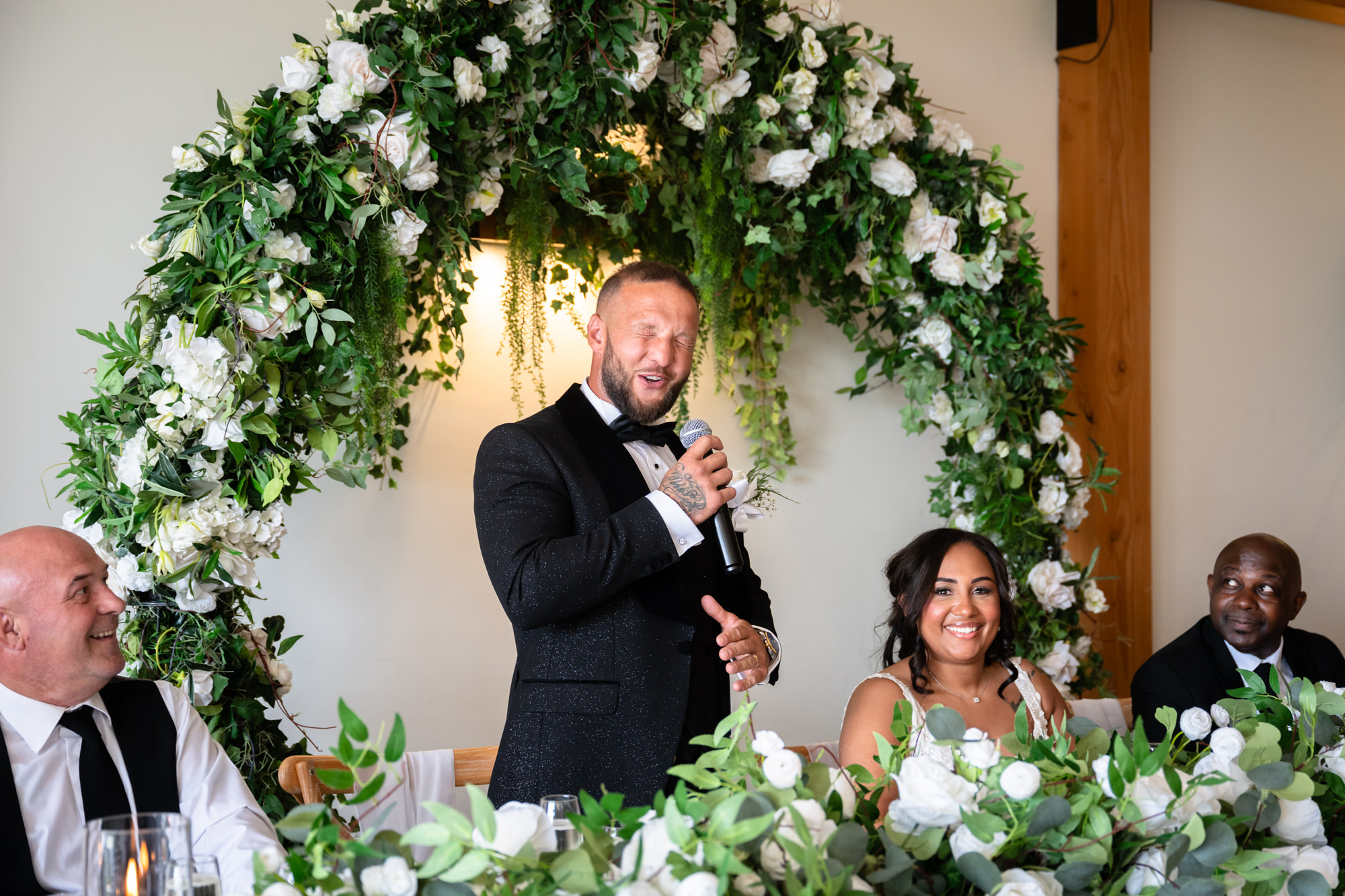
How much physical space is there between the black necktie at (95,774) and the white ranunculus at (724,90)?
6.30 ft

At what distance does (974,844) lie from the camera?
1.04m

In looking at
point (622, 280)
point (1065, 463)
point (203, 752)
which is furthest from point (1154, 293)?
point (203, 752)

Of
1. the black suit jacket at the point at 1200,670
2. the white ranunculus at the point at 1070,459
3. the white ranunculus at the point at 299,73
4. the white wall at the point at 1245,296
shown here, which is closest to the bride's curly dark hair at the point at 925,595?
the black suit jacket at the point at 1200,670

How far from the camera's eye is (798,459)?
150 inches

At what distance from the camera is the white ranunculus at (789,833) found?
3.05ft

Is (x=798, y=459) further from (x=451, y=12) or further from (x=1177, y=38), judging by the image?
(x=1177, y=38)

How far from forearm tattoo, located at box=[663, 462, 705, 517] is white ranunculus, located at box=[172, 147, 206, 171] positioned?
124 cm

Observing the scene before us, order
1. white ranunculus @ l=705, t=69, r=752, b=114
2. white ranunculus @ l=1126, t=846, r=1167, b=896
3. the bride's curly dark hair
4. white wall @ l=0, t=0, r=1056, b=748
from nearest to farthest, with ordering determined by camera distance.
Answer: white ranunculus @ l=1126, t=846, r=1167, b=896
the bride's curly dark hair
white wall @ l=0, t=0, r=1056, b=748
white ranunculus @ l=705, t=69, r=752, b=114

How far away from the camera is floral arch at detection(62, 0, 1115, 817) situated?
2.37 metres

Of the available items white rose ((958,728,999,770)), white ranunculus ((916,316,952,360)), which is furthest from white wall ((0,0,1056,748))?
white rose ((958,728,999,770))

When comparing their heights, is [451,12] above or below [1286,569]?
above

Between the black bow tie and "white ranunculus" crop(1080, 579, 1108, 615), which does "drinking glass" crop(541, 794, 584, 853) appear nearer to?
the black bow tie

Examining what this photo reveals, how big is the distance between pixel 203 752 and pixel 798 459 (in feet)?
7.38

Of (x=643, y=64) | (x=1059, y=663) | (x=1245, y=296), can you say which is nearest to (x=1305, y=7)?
(x=1245, y=296)
